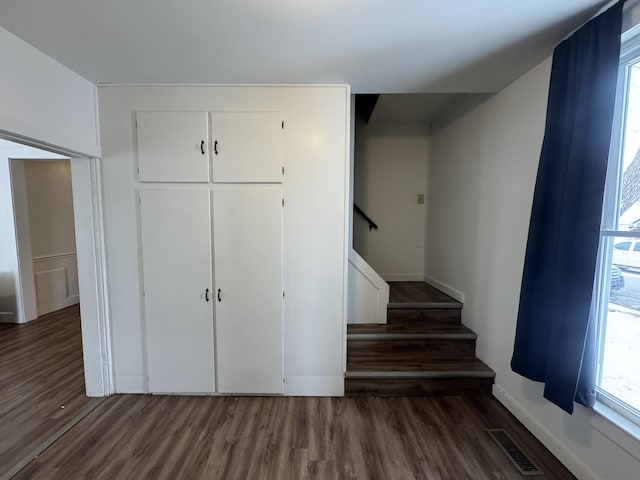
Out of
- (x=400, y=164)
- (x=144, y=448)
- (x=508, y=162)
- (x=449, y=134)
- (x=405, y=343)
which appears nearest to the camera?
(x=144, y=448)

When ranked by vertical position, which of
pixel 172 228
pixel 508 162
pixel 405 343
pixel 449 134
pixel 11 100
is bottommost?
pixel 405 343

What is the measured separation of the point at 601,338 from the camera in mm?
1530

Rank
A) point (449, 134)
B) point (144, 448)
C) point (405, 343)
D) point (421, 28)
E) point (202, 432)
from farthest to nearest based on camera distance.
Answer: point (449, 134), point (405, 343), point (202, 432), point (144, 448), point (421, 28)

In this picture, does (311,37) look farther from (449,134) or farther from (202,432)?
(202,432)

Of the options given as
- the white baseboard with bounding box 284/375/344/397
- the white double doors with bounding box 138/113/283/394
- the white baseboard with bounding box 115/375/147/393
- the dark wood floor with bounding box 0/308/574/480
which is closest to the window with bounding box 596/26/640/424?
the dark wood floor with bounding box 0/308/574/480

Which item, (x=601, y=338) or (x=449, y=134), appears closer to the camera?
(x=601, y=338)

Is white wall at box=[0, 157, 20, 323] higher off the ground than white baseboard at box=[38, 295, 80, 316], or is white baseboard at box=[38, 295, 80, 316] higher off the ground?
white wall at box=[0, 157, 20, 323]

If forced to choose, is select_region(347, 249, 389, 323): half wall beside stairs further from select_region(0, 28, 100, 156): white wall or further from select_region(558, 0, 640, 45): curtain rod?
select_region(0, 28, 100, 156): white wall

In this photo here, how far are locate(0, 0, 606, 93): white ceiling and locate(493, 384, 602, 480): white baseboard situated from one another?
245 cm

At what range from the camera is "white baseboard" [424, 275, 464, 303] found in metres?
2.88

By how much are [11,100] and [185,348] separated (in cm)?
196

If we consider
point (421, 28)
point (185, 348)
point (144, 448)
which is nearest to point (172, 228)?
point (185, 348)

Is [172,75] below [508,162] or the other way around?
the other way around

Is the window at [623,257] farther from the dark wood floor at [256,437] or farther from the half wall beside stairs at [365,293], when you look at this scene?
the half wall beside stairs at [365,293]
